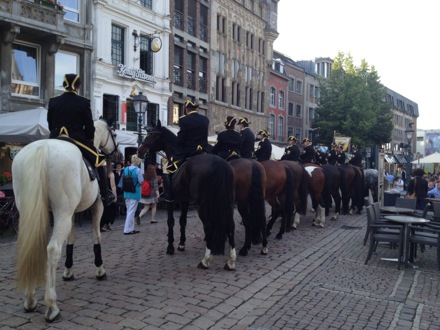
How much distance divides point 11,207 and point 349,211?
11.3 metres


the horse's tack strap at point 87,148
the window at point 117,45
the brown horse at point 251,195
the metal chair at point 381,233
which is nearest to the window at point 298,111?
the window at point 117,45

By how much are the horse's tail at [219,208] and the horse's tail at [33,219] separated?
284cm

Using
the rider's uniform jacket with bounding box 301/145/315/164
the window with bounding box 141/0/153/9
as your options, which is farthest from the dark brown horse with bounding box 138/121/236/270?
the window with bounding box 141/0/153/9

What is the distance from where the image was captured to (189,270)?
7145 mm

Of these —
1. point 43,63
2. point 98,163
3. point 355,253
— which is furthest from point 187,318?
point 43,63

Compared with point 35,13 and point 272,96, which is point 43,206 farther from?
point 272,96

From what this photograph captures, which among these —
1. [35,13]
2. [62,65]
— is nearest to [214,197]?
[35,13]

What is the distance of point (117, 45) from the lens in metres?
24.2

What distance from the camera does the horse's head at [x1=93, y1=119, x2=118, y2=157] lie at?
22.8 feet

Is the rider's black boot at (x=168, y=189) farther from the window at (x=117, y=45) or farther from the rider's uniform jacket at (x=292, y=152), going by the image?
the window at (x=117, y=45)

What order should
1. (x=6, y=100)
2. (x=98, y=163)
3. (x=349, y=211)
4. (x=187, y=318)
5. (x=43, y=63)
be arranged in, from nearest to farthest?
(x=187, y=318) < (x=98, y=163) < (x=349, y=211) < (x=6, y=100) < (x=43, y=63)

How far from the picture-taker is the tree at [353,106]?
4475 cm

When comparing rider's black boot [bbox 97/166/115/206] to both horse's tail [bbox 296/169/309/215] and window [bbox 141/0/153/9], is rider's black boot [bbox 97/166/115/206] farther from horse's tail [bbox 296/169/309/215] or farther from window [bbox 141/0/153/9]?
window [bbox 141/0/153/9]

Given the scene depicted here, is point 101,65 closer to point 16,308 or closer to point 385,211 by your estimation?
point 385,211
